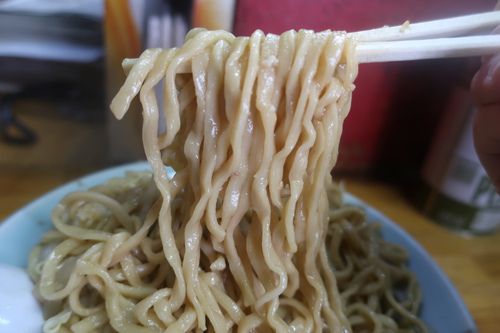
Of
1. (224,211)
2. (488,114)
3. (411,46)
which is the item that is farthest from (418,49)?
(224,211)

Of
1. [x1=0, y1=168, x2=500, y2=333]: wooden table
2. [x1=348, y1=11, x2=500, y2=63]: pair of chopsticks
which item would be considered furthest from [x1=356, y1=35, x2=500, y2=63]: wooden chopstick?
[x1=0, y1=168, x2=500, y2=333]: wooden table

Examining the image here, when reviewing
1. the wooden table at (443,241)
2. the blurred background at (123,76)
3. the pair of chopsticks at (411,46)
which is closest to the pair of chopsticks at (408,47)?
the pair of chopsticks at (411,46)

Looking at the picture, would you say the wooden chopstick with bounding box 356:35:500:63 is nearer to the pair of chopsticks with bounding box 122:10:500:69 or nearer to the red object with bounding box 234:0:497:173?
the pair of chopsticks with bounding box 122:10:500:69

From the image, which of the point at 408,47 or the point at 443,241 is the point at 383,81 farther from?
the point at 408,47

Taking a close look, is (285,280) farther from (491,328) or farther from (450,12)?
(450,12)

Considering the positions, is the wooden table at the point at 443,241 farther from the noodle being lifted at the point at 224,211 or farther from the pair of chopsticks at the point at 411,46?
the pair of chopsticks at the point at 411,46

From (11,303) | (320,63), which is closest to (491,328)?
(320,63)
